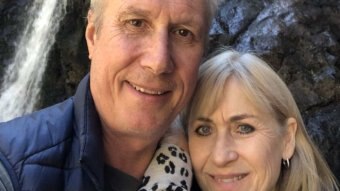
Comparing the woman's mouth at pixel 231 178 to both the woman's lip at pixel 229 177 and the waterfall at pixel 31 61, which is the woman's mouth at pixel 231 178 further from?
the waterfall at pixel 31 61

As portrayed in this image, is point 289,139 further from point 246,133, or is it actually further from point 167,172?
point 167,172

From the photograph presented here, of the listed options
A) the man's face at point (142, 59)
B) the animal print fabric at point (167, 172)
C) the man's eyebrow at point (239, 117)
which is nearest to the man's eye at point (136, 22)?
the man's face at point (142, 59)

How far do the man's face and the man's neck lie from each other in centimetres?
7

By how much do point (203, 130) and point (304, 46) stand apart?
14.4 ft

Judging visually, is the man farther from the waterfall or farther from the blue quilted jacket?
the waterfall

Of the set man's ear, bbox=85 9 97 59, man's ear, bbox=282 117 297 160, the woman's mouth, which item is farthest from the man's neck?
man's ear, bbox=282 117 297 160

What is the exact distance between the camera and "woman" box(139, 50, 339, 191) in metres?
2.45

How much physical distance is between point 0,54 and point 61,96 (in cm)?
171

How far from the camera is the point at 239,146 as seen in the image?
2455 mm

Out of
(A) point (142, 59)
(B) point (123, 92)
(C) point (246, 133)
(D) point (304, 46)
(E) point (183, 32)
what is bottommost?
(D) point (304, 46)

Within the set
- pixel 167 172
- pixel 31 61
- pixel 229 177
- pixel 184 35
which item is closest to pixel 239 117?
pixel 229 177

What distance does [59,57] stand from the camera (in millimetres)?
9375

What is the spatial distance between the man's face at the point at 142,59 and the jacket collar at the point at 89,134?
0.05m

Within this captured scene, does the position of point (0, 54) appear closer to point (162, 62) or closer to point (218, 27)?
point (218, 27)
